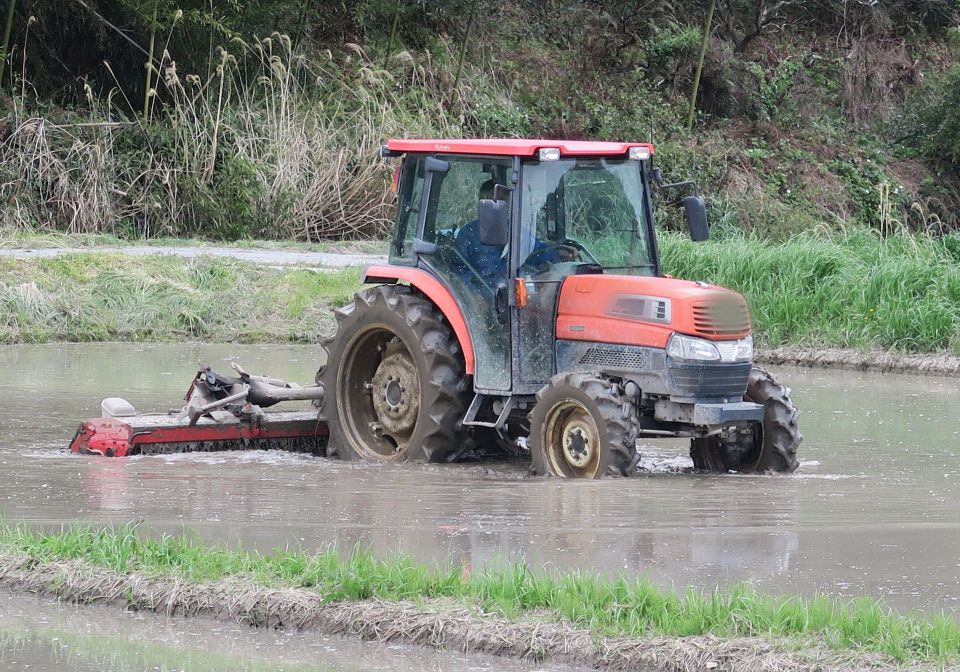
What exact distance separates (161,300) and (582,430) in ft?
26.2

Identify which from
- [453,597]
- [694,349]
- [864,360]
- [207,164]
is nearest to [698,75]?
[207,164]

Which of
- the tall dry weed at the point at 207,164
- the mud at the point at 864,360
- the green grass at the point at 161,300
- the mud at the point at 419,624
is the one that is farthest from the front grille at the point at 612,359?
the tall dry weed at the point at 207,164

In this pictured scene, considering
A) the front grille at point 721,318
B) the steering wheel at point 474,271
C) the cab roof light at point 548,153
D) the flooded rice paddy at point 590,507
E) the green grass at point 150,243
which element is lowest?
the flooded rice paddy at point 590,507

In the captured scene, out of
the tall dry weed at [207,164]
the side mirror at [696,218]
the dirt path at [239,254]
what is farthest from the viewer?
the tall dry weed at [207,164]

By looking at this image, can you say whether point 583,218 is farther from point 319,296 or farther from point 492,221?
point 319,296

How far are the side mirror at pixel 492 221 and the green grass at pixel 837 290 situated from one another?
709cm

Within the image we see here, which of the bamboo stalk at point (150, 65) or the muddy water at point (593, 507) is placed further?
the bamboo stalk at point (150, 65)

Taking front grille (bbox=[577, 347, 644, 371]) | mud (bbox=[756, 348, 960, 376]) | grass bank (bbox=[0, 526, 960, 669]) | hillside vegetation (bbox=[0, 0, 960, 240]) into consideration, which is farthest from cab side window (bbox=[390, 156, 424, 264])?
hillside vegetation (bbox=[0, 0, 960, 240])

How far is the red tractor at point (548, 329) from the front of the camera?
351 inches

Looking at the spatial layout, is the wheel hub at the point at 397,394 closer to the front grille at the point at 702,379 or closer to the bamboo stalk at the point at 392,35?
the front grille at the point at 702,379

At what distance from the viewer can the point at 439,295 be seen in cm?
960

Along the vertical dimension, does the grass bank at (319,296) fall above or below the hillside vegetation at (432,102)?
below

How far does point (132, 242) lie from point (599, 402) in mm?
11977

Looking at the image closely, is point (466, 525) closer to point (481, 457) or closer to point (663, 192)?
point (481, 457)
